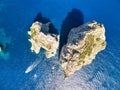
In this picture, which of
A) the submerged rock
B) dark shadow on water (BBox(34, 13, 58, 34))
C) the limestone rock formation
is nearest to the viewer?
the submerged rock

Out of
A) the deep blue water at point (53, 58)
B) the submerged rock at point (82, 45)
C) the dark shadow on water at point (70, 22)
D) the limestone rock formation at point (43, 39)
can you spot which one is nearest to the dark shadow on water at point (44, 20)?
the deep blue water at point (53, 58)

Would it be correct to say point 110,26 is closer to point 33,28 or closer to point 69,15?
point 69,15

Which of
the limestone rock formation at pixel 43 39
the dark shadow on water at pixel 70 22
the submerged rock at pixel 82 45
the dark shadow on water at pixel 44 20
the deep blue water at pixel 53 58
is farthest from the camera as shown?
the dark shadow on water at pixel 44 20

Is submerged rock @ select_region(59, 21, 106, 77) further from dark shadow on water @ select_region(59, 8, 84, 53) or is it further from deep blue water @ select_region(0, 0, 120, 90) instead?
deep blue water @ select_region(0, 0, 120, 90)

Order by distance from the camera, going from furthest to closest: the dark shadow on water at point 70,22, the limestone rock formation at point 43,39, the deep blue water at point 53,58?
the dark shadow on water at point 70,22 < the deep blue water at point 53,58 < the limestone rock formation at point 43,39

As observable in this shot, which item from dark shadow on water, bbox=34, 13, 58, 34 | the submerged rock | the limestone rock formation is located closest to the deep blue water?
dark shadow on water, bbox=34, 13, 58, 34

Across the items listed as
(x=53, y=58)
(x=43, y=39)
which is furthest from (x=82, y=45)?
(x=43, y=39)

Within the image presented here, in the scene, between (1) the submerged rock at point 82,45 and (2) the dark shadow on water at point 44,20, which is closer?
(1) the submerged rock at point 82,45

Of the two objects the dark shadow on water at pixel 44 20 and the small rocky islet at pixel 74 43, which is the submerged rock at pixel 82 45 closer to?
the small rocky islet at pixel 74 43
